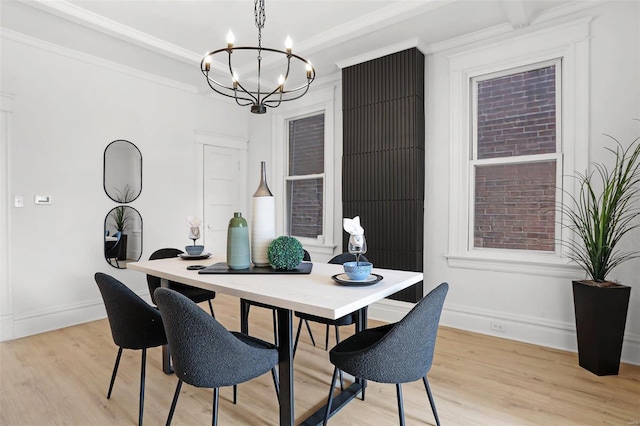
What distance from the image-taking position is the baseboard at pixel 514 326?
2.74 metres

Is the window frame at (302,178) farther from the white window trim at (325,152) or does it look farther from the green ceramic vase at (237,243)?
the green ceramic vase at (237,243)

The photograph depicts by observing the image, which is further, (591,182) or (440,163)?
(440,163)

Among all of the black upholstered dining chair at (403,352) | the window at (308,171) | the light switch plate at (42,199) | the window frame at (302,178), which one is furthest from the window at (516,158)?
the light switch plate at (42,199)

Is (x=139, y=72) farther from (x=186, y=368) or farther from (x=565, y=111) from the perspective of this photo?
(x=565, y=111)

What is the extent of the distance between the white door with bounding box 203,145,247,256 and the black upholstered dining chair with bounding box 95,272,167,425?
10.1 feet

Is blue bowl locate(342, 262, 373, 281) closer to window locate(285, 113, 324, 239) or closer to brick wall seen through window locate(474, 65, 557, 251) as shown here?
brick wall seen through window locate(474, 65, 557, 251)

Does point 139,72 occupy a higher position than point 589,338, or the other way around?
point 139,72

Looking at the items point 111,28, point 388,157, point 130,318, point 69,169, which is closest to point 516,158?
point 388,157

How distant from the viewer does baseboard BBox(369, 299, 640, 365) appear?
8.99ft

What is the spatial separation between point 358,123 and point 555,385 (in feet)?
9.32

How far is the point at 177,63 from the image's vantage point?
405 centimetres

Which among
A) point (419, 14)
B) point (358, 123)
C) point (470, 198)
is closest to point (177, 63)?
point (358, 123)

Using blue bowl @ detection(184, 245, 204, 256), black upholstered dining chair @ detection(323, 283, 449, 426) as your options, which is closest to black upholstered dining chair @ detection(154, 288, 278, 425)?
black upholstered dining chair @ detection(323, 283, 449, 426)

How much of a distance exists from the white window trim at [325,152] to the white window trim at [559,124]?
1.44m
